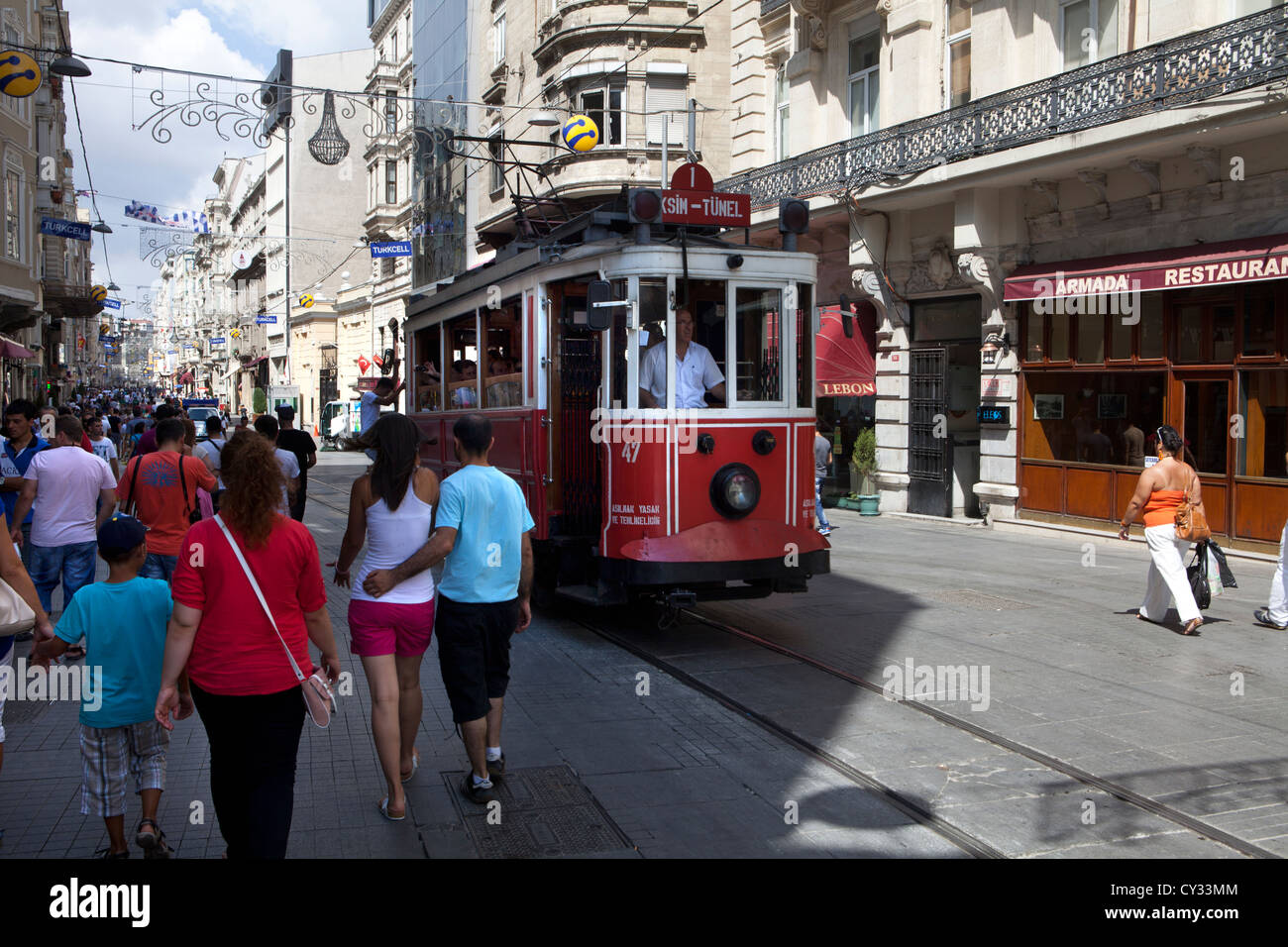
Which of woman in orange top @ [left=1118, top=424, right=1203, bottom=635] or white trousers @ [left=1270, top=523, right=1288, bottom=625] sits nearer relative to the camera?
woman in orange top @ [left=1118, top=424, right=1203, bottom=635]

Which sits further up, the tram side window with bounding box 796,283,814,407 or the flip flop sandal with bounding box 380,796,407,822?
the tram side window with bounding box 796,283,814,407

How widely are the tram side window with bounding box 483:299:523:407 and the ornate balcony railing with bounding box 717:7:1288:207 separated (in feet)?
30.2

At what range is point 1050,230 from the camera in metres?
17.0

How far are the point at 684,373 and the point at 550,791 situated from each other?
3.90 metres

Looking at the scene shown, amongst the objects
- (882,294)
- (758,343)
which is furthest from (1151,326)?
(758,343)

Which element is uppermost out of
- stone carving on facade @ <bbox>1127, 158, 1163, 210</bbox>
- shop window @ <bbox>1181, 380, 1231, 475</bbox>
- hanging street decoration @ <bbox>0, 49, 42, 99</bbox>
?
hanging street decoration @ <bbox>0, 49, 42, 99</bbox>

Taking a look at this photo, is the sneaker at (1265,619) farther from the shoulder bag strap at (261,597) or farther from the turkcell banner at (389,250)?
the turkcell banner at (389,250)

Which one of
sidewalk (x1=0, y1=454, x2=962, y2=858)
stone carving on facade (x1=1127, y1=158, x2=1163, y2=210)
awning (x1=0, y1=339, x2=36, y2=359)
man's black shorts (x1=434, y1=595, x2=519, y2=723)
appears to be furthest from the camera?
awning (x1=0, y1=339, x2=36, y2=359)

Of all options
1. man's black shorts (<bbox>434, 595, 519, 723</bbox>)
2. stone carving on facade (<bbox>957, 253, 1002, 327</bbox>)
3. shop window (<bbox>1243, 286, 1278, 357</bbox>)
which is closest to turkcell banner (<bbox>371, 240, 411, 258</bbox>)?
stone carving on facade (<bbox>957, 253, 1002, 327</bbox>)

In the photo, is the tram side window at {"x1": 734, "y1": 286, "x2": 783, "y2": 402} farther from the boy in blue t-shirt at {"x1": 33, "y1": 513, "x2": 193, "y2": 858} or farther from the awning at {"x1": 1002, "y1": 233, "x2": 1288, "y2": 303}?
the awning at {"x1": 1002, "y1": 233, "x2": 1288, "y2": 303}

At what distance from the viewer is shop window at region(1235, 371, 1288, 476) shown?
45.4 feet

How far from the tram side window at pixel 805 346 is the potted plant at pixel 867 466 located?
12.2 m
